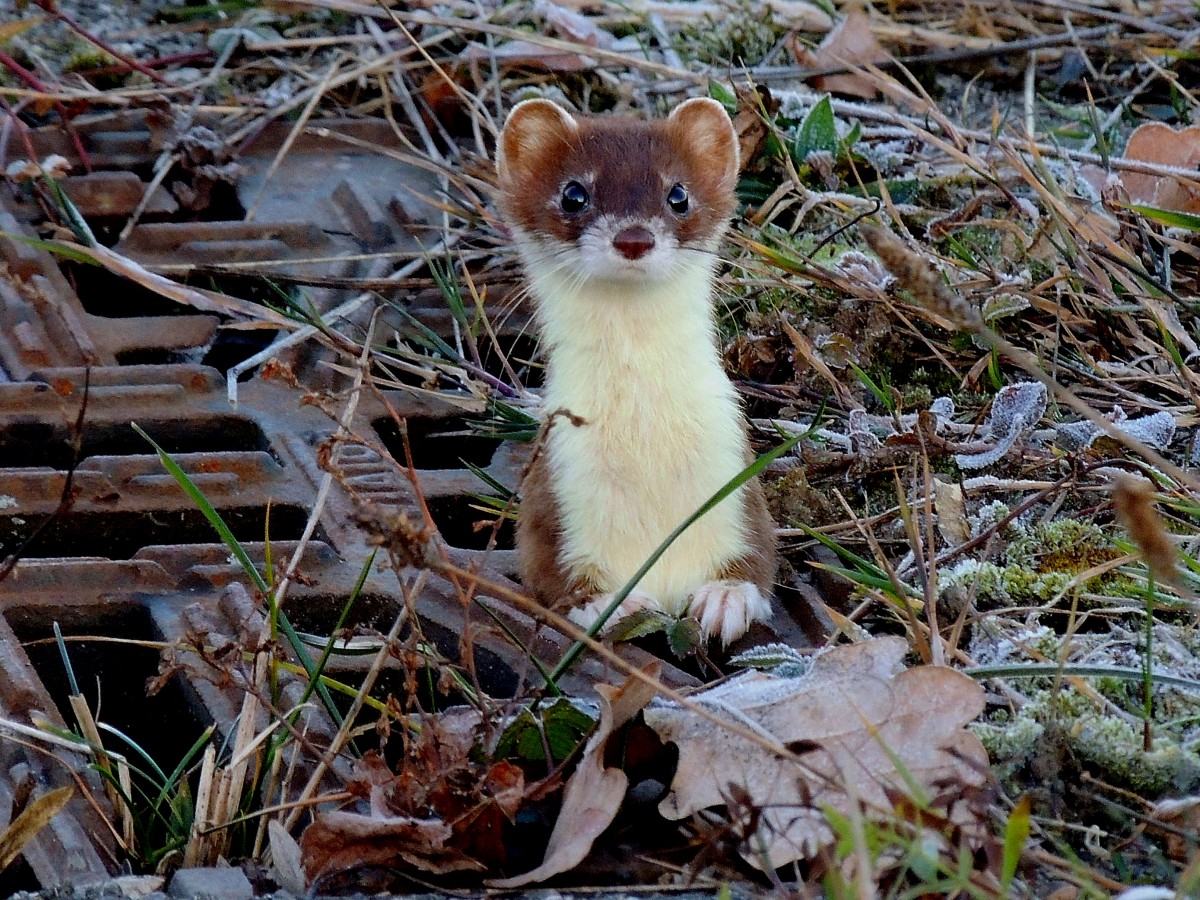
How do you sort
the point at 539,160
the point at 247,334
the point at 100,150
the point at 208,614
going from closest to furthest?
the point at 208,614
the point at 539,160
the point at 247,334
the point at 100,150

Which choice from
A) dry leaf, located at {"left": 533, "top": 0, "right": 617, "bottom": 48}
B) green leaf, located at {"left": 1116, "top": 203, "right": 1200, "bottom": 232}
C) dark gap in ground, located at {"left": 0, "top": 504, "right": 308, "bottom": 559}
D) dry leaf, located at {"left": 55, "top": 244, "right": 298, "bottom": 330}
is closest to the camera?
dark gap in ground, located at {"left": 0, "top": 504, "right": 308, "bottom": 559}

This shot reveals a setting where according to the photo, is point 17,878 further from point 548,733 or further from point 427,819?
point 548,733

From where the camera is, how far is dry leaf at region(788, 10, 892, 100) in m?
4.04

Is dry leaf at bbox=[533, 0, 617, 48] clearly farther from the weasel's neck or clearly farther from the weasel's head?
the weasel's neck

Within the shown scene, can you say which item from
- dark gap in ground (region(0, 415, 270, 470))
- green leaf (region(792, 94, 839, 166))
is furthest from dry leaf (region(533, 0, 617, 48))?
dark gap in ground (region(0, 415, 270, 470))

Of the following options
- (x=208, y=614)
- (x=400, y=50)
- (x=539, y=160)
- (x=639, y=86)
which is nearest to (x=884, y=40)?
(x=639, y=86)

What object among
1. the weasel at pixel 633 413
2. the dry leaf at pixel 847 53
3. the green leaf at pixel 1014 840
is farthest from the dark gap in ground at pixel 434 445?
the green leaf at pixel 1014 840

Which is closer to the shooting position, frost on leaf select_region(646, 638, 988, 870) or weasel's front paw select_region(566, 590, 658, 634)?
frost on leaf select_region(646, 638, 988, 870)

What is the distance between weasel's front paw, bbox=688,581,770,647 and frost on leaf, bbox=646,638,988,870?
47 centimetres

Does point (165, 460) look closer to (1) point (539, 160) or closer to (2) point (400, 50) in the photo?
(1) point (539, 160)

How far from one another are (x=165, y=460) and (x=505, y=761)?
0.59 meters

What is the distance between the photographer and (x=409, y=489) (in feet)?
8.94

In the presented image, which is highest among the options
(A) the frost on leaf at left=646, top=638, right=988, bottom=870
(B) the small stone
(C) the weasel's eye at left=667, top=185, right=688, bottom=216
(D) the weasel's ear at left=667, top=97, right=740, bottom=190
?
(D) the weasel's ear at left=667, top=97, right=740, bottom=190

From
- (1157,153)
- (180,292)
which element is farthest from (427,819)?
(1157,153)
